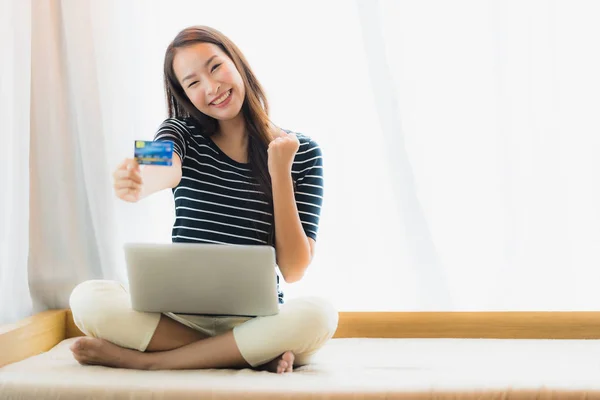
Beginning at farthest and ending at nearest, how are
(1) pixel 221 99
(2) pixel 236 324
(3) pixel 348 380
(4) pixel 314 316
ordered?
(1) pixel 221 99 < (2) pixel 236 324 < (4) pixel 314 316 < (3) pixel 348 380

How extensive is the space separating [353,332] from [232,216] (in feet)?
1.49

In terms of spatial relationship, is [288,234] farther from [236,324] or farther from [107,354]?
[107,354]

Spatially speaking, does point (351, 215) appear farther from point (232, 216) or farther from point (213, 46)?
point (213, 46)

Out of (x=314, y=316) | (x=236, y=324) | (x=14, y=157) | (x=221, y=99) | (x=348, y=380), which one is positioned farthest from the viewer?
(x=14, y=157)

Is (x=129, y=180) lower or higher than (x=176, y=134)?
lower

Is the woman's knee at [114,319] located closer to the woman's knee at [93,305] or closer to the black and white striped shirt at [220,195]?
the woman's knee at [93,305]

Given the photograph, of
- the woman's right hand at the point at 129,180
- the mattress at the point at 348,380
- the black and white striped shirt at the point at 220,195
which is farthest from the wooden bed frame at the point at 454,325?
the woman's right hand at the point at 129,180

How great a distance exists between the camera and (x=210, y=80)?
142 centimetres

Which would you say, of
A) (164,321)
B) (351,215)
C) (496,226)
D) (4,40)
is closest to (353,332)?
(351,215)

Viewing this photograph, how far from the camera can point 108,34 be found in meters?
1.70

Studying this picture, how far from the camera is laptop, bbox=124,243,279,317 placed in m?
1.17

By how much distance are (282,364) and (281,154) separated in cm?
39

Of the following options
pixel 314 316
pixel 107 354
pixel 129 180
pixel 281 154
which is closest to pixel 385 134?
pixel 281 154

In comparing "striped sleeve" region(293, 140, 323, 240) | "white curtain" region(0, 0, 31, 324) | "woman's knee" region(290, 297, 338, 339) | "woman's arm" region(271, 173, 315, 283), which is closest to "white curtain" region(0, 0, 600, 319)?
"white curtain" region(0, 0, 31, 324)
